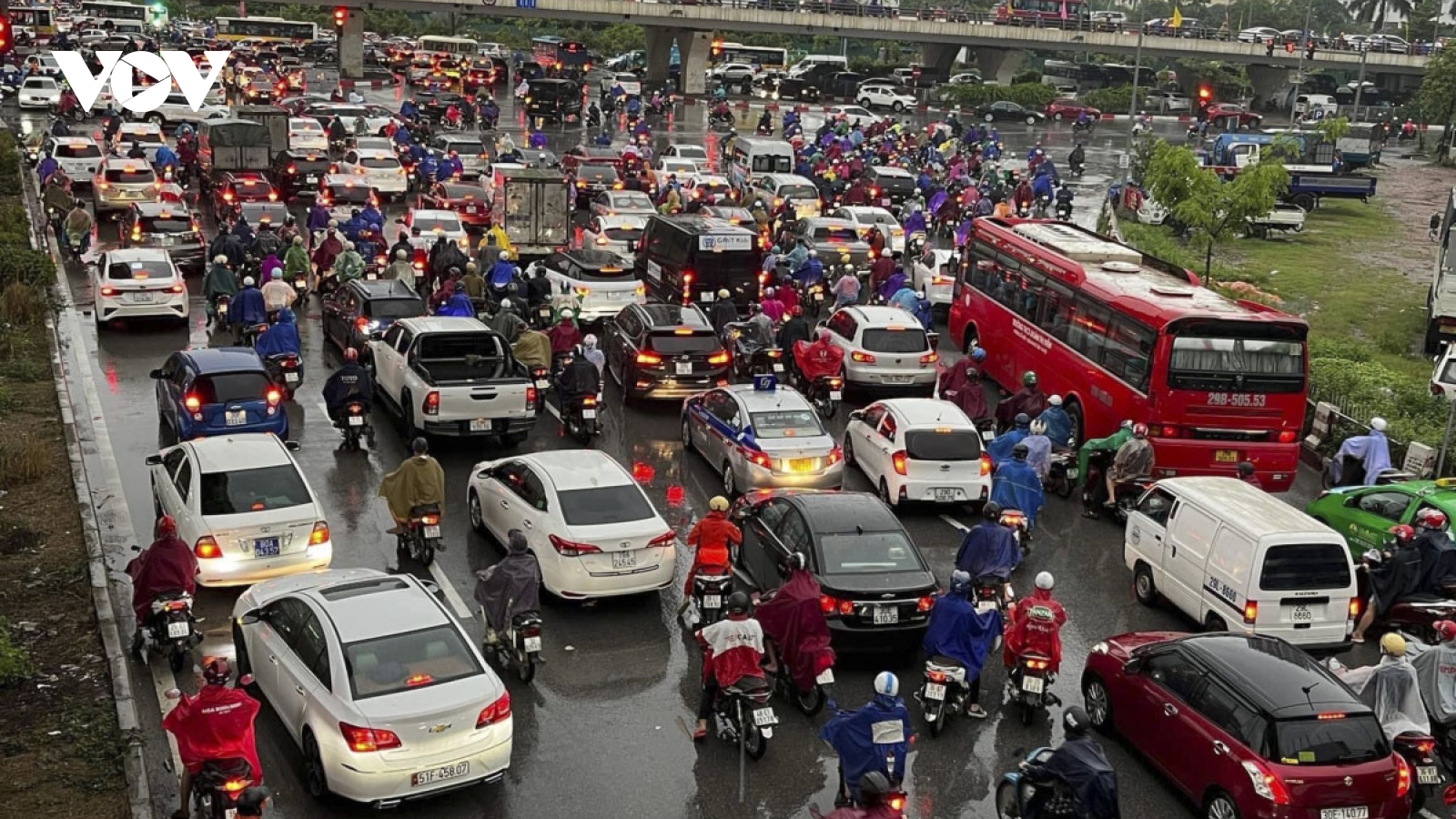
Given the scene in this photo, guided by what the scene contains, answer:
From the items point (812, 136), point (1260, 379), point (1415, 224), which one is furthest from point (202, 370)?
point (812, 136)

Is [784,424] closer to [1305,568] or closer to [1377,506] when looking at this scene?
[1305,568]

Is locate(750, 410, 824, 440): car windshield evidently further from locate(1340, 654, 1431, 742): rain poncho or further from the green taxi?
locate(1340, 654, 1431, 742): rain poncho

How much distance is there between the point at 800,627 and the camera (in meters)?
13.4

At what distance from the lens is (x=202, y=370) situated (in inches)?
775

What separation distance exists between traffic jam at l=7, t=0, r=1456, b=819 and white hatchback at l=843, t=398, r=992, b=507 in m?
0.06

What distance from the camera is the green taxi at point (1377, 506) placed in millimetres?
17844

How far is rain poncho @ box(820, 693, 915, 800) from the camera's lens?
436 inches

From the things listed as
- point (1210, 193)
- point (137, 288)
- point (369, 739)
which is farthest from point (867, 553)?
point (1210, 193)

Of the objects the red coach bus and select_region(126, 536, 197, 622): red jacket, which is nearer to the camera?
select_region(126, 536, 197, 622): red jacket

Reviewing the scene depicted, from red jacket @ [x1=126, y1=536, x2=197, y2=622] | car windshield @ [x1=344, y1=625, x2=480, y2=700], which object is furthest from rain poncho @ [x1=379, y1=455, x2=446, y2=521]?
car windshield @ [x1=344, y1=625, x2=480, y2=700]

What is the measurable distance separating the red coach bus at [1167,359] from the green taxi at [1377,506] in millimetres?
1391

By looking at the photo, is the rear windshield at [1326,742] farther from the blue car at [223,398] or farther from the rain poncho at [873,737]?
the blue car at [223,398]

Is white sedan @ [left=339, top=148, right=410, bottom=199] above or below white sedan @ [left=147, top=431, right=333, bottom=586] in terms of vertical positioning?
above

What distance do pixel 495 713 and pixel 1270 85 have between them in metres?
97.8
